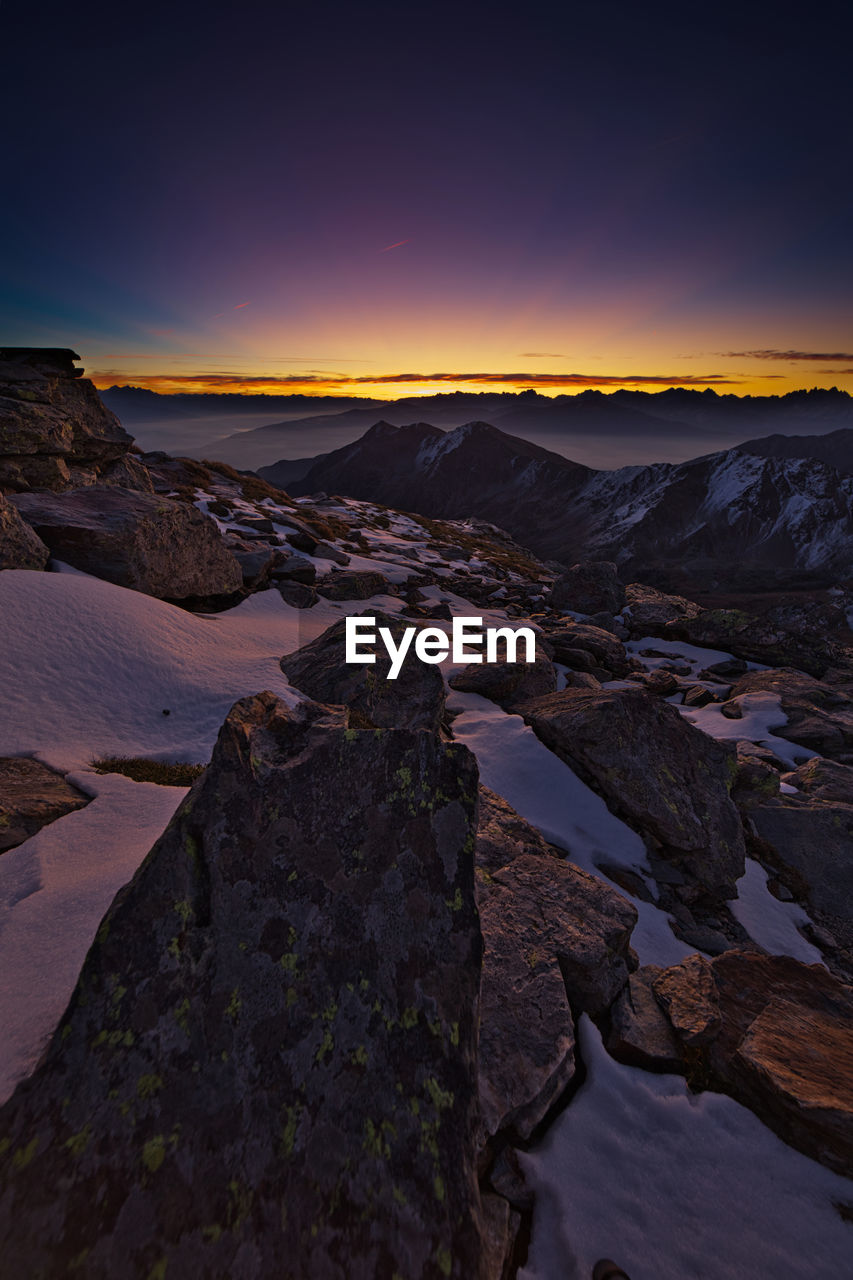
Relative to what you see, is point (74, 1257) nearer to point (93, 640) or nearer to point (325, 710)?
point (325, 710)

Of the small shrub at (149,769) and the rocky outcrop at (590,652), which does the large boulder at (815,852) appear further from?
the small shrub at (149,769)

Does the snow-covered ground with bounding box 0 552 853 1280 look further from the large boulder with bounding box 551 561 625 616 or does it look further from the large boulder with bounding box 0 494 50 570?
the large boulder with bounding box 551 561 625 616

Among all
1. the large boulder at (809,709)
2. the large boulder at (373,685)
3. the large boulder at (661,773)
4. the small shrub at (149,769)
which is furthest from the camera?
the large boulder at (809,709)

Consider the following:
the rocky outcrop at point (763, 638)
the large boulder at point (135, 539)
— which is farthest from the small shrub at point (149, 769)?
the rocky outcrop at point (763, 638)

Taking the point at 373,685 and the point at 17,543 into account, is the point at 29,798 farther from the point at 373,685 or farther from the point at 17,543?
the point at 17,543

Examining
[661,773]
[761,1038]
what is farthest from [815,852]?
[761,1038]

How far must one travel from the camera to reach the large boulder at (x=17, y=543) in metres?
13.7

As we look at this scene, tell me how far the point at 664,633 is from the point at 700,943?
22853mm

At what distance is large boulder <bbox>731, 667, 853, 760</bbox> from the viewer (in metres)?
15.7

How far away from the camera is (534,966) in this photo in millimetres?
5637

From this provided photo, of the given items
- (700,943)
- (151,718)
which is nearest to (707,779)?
(700,943)

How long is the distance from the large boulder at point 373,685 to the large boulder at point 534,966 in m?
4.98

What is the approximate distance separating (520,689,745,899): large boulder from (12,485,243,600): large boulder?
13734 millimetres

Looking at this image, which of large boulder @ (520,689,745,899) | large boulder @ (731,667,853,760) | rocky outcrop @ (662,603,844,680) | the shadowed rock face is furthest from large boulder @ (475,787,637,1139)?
rocky outcrop @ (662,603,844,680)
